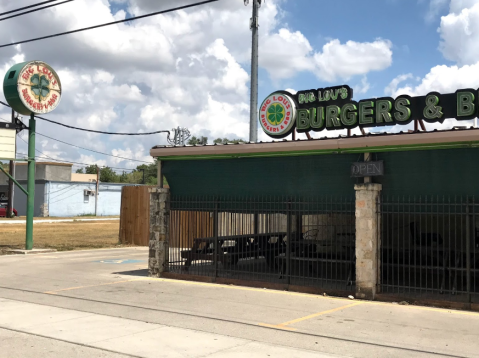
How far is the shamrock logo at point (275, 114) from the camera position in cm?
1441

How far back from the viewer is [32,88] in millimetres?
22328

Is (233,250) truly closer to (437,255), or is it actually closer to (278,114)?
(278,114)

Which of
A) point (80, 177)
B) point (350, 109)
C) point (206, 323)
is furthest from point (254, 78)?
point (80, 177)

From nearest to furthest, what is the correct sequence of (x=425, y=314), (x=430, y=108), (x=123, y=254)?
(x=425, y=314) < (x=430, y=108) < (x=123, y=254)

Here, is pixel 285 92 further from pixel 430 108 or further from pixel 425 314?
pixel 425 314

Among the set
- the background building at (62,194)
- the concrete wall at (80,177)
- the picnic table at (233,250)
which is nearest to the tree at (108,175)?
the concrete wall at (80,177)

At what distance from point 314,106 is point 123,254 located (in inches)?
438

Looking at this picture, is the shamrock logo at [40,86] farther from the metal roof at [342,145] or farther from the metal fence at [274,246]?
the metal fence at [274,246]

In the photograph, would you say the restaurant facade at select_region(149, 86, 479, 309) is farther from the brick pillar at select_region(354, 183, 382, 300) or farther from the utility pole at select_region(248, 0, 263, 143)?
the utility pole at select_region(248, 0, 263, 143)

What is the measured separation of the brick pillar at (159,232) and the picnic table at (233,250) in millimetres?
613

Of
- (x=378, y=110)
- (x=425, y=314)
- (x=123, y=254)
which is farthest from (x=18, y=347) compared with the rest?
(x=123, y=254)

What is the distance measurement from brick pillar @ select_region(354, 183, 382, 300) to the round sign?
3.23 metres

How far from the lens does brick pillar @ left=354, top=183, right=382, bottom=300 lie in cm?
1156

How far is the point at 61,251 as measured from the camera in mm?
22312
